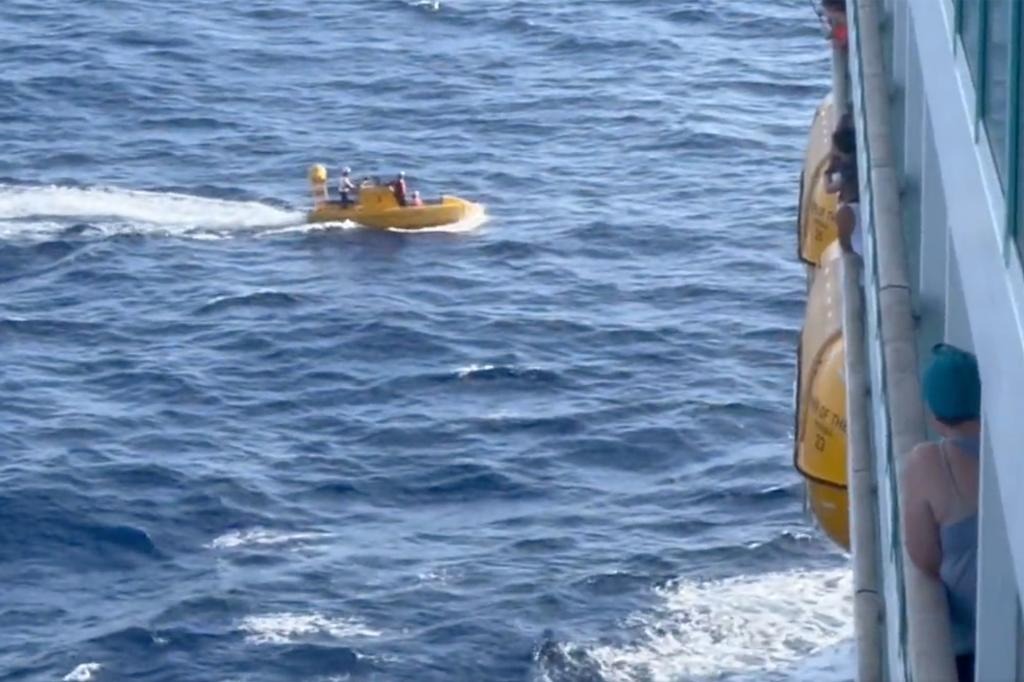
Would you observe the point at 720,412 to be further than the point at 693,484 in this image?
Yes

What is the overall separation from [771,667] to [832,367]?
16.9 metres

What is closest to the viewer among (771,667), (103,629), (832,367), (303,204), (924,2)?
(924,2)

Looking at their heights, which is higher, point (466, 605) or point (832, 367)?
point (832, 367)

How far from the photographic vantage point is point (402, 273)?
149 feet

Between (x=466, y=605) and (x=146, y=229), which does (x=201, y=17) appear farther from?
(x=466, y=605)

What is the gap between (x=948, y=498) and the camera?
5902 millimetres

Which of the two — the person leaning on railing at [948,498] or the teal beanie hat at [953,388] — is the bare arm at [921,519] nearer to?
the person leaning on railing at [948,498]

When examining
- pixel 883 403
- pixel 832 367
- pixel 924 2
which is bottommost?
pixel 832 367

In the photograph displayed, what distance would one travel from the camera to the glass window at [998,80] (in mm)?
5102

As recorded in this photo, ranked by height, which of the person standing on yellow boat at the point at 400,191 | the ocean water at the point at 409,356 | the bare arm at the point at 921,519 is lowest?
the ocean water at the point at 409,356

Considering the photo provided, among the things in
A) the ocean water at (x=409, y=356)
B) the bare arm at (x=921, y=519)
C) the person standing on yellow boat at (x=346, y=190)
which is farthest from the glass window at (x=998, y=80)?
the person standing on yellow boat at (x=346, y=190)

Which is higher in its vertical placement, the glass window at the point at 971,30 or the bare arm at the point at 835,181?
the glass window at the point at 971,30

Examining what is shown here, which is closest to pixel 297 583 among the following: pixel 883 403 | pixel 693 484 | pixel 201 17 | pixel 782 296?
pixel 693 484

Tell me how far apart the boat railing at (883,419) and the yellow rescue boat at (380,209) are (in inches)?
1440
